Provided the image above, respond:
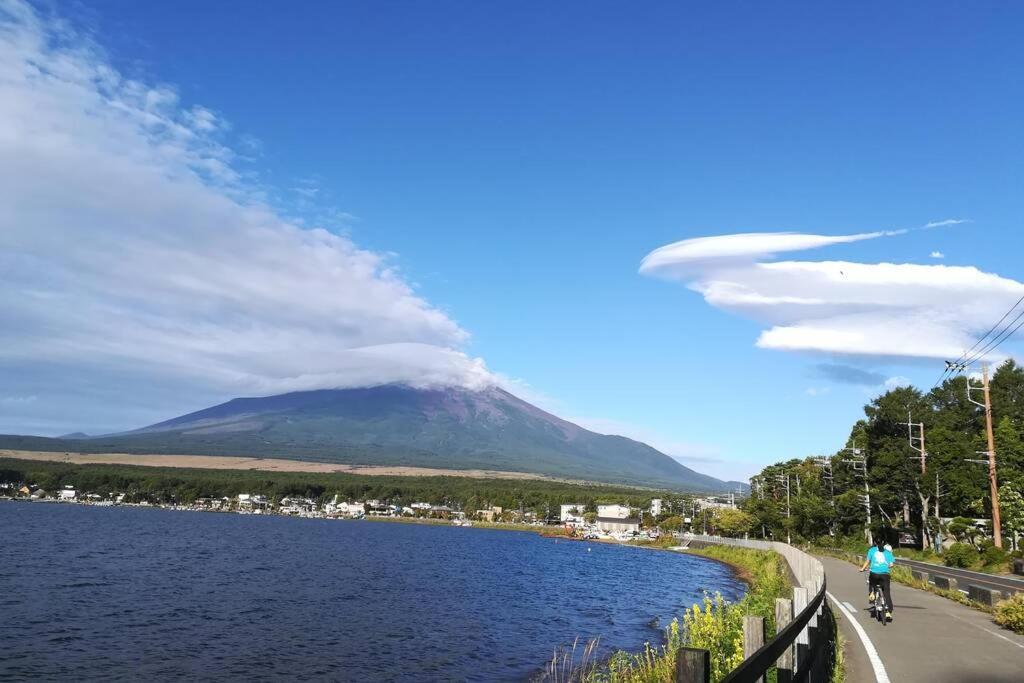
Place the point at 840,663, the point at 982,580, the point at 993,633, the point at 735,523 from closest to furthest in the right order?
the point at 840,663 < the point at 993,633 < the point at 982,580 < the point at 735,523

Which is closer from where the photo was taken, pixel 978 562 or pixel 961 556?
pixel 978 562

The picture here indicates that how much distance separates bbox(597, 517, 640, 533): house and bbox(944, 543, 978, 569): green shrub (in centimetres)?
13900

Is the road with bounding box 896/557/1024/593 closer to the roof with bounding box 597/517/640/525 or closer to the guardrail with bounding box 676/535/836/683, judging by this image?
the guardrail with bounding box 676/535/836/683

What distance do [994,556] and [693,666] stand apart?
47485 mm

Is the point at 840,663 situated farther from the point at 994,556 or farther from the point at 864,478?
the point at 864,478

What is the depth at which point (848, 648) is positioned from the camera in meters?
15.6

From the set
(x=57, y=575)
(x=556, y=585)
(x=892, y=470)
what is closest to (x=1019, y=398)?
(x=892, y=470)

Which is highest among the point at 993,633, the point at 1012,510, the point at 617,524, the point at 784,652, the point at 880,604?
the point at 1012,510

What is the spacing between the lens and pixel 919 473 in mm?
63719

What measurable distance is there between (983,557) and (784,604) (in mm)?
Result: 42414

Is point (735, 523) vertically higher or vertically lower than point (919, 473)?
lower

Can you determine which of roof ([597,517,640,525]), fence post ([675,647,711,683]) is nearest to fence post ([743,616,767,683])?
fence post ([675,647,711,683])

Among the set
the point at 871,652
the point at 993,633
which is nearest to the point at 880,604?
the point at 993,633

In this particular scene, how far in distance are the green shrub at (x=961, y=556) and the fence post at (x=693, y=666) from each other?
49.7 metres
